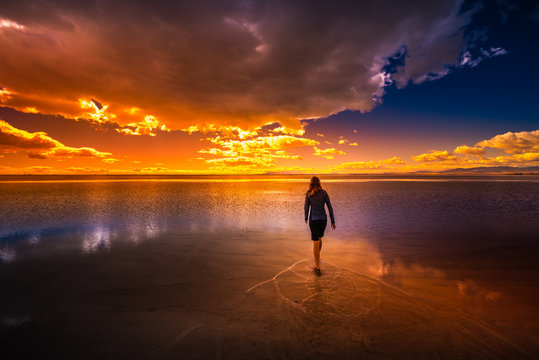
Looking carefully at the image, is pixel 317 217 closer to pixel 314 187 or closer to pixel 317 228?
pixel 317 228

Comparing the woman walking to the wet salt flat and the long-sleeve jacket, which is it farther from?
the wet salt flat

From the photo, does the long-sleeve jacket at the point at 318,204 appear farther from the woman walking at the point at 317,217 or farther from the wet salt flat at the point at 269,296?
the wet salt flat at the point at 269,296

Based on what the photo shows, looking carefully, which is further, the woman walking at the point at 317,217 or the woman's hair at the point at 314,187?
the woman's hair at the point at 314,187

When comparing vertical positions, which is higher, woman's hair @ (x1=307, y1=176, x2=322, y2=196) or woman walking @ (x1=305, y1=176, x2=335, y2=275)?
woman's hair @ (x1=307, y1=176, x2=322, y2=196)

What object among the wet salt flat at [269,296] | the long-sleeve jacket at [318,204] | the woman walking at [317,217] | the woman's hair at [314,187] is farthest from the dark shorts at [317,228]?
the wet salt flat at [269,296]

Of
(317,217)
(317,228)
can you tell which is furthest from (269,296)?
(317,217)

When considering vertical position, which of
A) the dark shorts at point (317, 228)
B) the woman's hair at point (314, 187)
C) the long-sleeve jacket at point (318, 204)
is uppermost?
the woman's hair at point (314, 187)

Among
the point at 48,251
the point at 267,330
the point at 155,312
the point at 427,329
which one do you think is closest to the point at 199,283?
the point at 155,312

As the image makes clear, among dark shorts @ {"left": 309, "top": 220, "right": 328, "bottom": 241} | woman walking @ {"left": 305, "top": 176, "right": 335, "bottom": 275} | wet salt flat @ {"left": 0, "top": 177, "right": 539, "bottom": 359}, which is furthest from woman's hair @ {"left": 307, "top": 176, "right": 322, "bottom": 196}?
wet salt flat @ {"left": 0, "top": 177, "right": 539, "bottom": 359}

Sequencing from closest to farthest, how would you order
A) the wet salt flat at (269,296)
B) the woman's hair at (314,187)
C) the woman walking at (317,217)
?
1. the wet salt flat at (269,296)
2. the woman walking at (317,217)
3. the woman's hair at (314,187)

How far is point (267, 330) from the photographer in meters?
4.92

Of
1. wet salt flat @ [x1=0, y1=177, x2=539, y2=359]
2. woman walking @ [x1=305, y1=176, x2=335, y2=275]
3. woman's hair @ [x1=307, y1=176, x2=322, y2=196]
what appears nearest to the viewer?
wet salt flat @ [x1=0, y1=177, x2=539, y2=359]

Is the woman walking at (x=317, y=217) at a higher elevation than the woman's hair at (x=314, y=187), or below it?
below

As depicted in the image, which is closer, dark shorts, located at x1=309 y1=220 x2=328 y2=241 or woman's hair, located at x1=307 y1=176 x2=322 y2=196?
dark shorts, located at x1=309 y1=220 x2=328 y2=241
